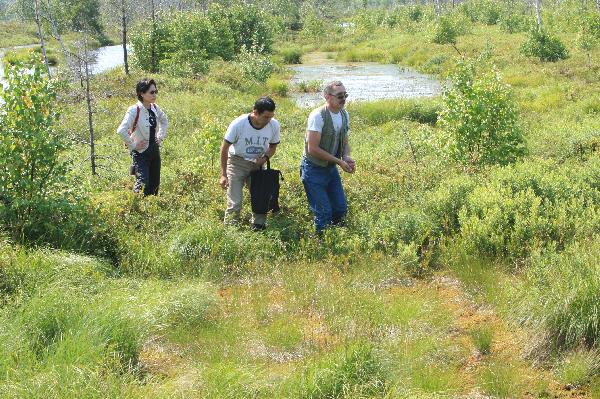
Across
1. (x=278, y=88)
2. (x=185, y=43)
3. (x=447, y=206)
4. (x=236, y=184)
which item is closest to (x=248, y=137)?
(x=236, y=184)

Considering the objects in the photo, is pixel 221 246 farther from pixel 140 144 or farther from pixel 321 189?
pixel 140 144

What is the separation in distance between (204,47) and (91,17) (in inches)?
1390

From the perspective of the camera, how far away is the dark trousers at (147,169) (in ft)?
23.8

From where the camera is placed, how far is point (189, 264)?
231 inches

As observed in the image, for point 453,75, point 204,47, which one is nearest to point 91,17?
point 204,47

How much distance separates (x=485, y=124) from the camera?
845cm

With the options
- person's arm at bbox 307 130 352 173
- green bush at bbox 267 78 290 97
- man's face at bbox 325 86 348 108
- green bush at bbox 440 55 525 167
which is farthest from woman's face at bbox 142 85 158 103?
green bush at bbox 267 78 290 97

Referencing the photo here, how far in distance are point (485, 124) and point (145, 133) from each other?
4.66 meters

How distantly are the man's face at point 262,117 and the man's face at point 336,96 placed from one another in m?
0.61

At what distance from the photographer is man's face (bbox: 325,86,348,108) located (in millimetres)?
5945

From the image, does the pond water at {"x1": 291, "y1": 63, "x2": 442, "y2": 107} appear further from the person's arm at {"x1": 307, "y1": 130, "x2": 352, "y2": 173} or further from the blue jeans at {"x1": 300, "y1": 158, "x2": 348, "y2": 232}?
the person's arm at {"x1": 307, "y1": 130, "x2": 352, "y2": 173}

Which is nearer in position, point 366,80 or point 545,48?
point 545,48

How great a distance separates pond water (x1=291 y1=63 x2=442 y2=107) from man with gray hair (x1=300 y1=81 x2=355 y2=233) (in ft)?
38.7

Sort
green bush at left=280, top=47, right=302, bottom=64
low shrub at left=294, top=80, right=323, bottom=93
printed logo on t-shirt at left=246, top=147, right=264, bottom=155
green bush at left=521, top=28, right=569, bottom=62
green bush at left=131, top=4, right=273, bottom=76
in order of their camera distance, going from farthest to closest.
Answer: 1. green bush at left=280, top=47, right=302, bottom=64
2. green bush at left=131, top=4, right=273, bottom=76
3. green bush at left=521, top=28, right=569, bottom=62
4. low shrub at left=294, top=80, right=323, bottom=93
5. printed logo on t-shirt at left=246, top=147, right=264, bottom=155
